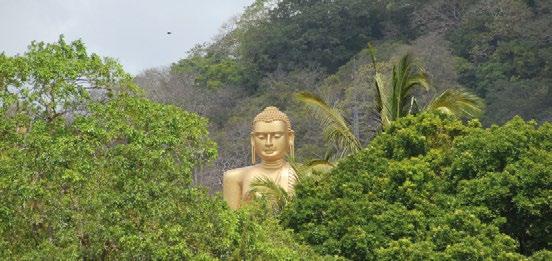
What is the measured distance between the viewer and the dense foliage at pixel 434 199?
1958cm

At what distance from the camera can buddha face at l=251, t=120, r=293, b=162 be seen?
24.9 metres

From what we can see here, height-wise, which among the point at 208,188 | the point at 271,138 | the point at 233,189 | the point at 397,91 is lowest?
the point at 233,189

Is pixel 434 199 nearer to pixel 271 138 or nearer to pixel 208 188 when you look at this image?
pixel 208 188

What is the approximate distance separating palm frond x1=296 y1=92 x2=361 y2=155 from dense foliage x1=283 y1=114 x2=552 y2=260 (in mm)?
2082

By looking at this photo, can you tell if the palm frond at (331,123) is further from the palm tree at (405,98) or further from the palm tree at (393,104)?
the palm tree at (405,98)

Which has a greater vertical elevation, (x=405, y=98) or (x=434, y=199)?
(x=405, y=98)

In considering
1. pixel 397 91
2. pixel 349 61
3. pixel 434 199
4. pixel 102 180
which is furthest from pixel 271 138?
pixel 349 61

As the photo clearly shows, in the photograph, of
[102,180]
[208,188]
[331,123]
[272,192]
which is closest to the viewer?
[102,180]

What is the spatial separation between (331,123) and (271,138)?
1.09 metres

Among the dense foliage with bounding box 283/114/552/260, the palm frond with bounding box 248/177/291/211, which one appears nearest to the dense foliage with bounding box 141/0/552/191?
the palm frond with bounding box 248/177/291/211

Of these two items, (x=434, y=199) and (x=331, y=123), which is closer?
(x=434, y=199)

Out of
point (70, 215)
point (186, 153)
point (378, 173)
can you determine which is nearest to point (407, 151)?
point (378, 173)

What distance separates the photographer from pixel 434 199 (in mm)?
20984

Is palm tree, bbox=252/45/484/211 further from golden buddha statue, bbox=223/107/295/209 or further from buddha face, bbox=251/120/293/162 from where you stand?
buddha face, bbox=251/120/293/162
